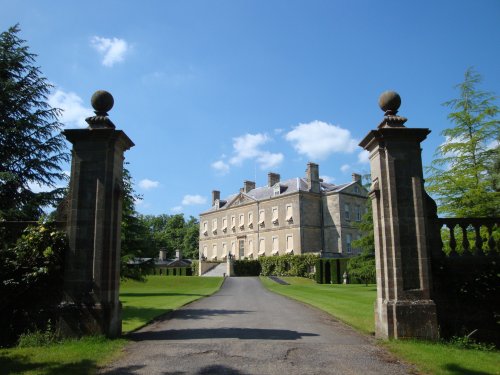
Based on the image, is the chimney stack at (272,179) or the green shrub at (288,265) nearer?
the green shrub at (288,265)

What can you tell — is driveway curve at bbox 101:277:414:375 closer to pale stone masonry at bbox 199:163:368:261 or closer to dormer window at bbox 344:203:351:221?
pale stone masonry at bbox 199:163:368:261

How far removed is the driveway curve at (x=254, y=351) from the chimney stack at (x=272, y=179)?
4796cm

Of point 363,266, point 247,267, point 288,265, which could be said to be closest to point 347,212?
point 288,265

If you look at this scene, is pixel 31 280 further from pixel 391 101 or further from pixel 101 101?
pixel 391 101

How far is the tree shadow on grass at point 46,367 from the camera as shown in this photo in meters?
5.61

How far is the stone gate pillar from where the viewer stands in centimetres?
763

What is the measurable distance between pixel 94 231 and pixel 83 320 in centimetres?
165

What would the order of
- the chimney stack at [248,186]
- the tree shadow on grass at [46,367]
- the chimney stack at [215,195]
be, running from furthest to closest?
the chimney stack at [215,195] < the chimney stack at [248,186] < the tree shadow on grass at [46,367]

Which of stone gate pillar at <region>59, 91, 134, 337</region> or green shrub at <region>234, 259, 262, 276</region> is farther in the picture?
green shrub at <region>234, 259, 262, 276</region>

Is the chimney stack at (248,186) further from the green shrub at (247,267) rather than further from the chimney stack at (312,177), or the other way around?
the green shrub at (247,267)

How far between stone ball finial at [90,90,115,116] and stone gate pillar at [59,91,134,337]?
0.06 ft

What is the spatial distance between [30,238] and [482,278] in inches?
345

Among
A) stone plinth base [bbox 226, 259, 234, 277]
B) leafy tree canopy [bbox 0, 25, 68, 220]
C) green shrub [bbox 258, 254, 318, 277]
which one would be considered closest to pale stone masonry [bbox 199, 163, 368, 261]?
green shrub [bbox 258, 254, 318, 277]

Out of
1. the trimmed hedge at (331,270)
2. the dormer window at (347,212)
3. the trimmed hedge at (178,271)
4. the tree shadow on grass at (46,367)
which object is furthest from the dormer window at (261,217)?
the tree shadow on grass at (46,367)
